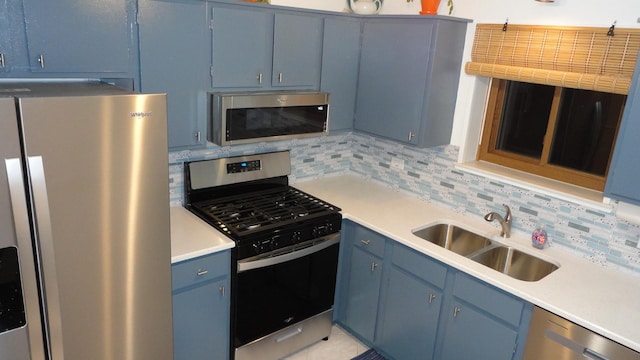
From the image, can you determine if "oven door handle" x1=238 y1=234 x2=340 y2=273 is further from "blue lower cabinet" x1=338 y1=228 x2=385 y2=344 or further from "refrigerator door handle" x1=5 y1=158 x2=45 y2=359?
"refrigerator door handle" x1=5 y1=158 x2=45 y2=359

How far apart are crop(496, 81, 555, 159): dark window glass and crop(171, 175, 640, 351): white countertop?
1.79 ft

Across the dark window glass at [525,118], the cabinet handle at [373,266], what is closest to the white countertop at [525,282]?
the cabinet handle at [373,266]

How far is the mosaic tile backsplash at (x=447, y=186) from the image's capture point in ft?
8.27

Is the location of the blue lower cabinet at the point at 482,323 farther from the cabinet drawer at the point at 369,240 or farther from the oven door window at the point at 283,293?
the oven door window at the point at 283,293

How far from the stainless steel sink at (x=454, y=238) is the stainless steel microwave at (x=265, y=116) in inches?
36.9

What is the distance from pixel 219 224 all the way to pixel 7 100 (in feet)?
4.40

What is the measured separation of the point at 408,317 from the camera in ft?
9.34

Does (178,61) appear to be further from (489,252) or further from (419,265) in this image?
(489,252)

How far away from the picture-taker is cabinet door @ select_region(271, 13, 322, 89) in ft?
9.09

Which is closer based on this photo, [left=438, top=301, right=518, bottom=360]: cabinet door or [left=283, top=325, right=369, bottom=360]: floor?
[left=438, top=301, right=518, bottom=360]: cabinet door

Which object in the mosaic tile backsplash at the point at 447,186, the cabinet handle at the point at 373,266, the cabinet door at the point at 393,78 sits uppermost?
the cabinet door at the point at 393,78

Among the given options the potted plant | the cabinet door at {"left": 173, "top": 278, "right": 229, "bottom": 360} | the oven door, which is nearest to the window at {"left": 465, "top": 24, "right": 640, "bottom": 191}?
the potted plant

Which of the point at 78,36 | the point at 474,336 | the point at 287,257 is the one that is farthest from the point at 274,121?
the point at 474,336

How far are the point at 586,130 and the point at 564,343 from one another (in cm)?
125
